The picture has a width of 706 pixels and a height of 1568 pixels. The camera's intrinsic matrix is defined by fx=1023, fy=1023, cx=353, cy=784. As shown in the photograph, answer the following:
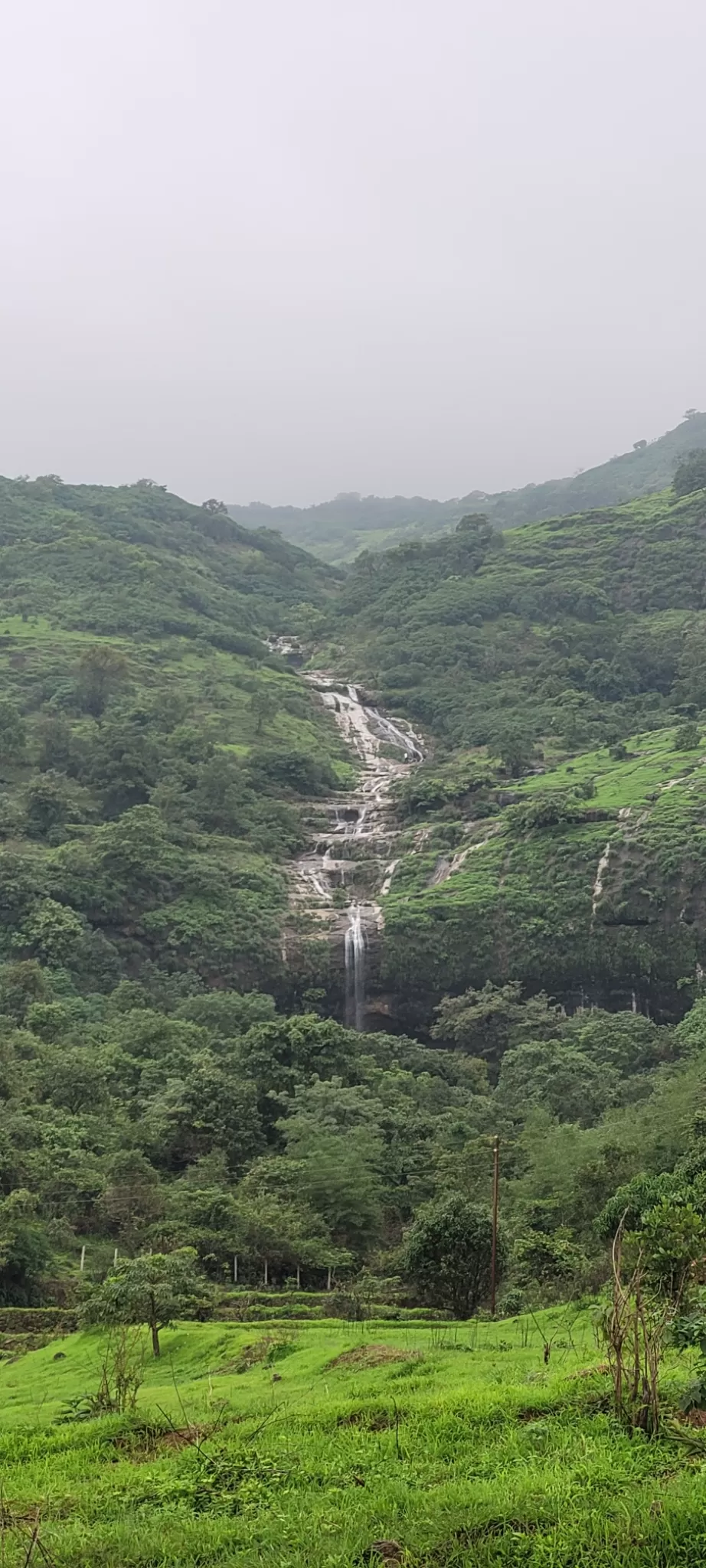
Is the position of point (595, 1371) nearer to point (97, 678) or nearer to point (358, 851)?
point (358, 851)

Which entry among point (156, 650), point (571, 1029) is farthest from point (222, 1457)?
point (156, 650)

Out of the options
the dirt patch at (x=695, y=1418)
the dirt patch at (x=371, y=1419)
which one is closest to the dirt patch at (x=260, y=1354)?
the dirt patch at (x=371, y=1419)

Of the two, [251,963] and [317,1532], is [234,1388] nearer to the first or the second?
[317,1532]

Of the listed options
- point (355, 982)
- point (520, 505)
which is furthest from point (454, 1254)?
point (520, 505)

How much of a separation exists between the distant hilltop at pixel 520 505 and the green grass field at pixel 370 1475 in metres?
119

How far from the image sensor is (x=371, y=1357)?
36.5 feet

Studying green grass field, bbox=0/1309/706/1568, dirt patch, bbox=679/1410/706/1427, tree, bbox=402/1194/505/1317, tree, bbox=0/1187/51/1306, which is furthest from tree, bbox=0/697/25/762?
dirt patch, bbox=679/1410/706/1427

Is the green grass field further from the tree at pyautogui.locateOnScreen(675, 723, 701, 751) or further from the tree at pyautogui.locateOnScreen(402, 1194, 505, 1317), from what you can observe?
the tree at pyautogui.locateOnScreen(675, 723, 701, 751)

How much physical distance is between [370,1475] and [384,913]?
3614cm

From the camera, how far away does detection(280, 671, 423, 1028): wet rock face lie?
4147cm

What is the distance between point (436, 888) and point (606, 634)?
1378 inches

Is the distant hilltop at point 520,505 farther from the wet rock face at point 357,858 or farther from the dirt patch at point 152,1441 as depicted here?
the dirt patch at point 152,1441

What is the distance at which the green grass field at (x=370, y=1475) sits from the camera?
5.42 metres

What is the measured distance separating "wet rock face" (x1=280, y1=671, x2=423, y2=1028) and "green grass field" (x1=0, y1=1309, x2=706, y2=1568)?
1213 inches
